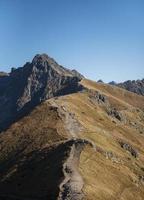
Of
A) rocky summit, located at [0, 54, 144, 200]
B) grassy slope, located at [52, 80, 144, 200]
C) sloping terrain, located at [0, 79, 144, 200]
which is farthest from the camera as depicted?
grassy slope, located at [52, 80, 144, 200]

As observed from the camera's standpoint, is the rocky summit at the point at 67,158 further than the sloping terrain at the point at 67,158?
No

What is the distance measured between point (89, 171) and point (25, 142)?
42.5 meters

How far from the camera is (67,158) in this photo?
106938 millimetres

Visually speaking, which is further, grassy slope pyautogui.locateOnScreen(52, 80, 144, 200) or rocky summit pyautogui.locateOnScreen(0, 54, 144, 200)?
grassy slope pyautogui.locateOnScreen(52, 80, 144, 200)

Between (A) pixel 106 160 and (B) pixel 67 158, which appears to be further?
(A) pixel 106 160

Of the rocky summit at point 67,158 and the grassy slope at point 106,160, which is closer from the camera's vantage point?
the rocky summit at point 67,158

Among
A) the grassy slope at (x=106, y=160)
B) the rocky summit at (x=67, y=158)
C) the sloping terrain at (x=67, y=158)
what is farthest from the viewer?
the grassy slope at (x=106, y=160)

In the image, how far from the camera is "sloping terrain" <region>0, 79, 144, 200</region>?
314 feet

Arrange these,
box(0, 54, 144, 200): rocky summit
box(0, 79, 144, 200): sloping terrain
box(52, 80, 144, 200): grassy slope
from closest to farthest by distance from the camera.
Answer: box(0, 54, 144, 200): rocky summit < box(0, 79, 144, 200): sloping terrain < box(52, 80, 144, 200): grassy slope

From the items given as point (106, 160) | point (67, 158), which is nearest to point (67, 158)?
point (67, 158)

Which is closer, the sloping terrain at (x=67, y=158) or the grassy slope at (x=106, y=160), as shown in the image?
the sloping terrain at (x=67, y=158)

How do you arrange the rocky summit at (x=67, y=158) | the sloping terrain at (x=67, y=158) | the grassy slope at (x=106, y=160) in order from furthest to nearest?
the grassy slope at (x=106, y=160) → the sloping terrain at (x=67, y=158) → the rocky summit at (x=67, y=158)

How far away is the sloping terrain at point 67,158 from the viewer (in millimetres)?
95669

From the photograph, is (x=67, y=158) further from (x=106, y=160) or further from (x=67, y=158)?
(x=106, y=160)
